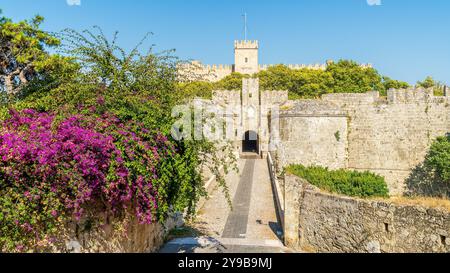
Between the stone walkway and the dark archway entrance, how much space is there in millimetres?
13213

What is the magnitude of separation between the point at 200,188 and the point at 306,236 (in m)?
5.28

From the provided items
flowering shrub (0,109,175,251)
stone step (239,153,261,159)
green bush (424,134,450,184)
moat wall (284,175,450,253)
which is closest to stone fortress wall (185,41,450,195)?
green bush (424,134,450,184)

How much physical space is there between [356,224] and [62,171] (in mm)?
7491

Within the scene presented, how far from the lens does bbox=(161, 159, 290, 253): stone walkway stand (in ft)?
39.2

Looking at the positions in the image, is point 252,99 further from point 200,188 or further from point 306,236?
point 200,188

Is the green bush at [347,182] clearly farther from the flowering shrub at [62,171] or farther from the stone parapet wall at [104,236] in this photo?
the flowering shrub at [62,171]

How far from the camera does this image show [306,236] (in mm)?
11820

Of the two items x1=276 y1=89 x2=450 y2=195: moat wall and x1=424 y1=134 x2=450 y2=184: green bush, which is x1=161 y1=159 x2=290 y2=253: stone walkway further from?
x1=424 y1=134 x2=450 y2=184: green bush

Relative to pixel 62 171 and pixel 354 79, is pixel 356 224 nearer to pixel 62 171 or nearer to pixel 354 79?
pixel 62 171

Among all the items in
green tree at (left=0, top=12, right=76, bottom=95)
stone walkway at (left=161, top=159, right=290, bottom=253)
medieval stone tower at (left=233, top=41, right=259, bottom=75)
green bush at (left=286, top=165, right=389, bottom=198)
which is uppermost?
medieval stone tower at (left=233, top=41, right=259, bottom=75)

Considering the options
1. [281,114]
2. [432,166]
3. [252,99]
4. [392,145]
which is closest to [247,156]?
[252,99]

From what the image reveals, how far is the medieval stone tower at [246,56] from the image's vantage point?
66312 mm

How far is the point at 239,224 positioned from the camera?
14805 millimetres

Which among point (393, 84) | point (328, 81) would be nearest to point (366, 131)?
point (328, 81)
